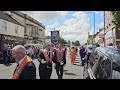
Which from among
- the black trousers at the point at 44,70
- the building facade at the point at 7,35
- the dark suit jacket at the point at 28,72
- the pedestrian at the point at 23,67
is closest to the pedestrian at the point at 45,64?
the black trousers at the point at 44,70

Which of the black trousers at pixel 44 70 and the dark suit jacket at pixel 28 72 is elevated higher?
the dark suit jacket at pixel 28 72

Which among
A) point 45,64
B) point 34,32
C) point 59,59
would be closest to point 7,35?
point 34,32

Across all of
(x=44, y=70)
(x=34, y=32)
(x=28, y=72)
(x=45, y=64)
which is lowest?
(x=44, y=70)

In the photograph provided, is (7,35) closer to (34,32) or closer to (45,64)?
(34,32)

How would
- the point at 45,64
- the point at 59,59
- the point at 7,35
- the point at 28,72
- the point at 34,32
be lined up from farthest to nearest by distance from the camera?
the point at 34,32 < the point at 7,35 < the point at 59,59 < the point at 45,64 < the point at 28,72

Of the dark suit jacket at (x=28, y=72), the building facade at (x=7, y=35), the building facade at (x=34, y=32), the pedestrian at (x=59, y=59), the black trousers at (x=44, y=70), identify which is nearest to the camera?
the dark suit jacket at (x=28, y=72)

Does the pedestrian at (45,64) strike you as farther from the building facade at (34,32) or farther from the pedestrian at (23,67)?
the pedestrian at (23,67)

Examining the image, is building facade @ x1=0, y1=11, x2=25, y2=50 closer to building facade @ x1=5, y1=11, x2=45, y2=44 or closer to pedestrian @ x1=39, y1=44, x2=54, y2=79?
building facade @ x1=5, y1=11, x2=45, y2=44

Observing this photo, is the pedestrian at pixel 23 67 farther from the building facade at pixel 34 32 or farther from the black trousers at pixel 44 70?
the black trousers at pixel 44 70

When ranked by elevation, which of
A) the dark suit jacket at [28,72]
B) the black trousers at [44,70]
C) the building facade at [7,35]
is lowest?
the black trousers at [44,70]

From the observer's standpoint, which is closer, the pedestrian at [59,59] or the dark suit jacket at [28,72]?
the dark suit jacket at [28,72]

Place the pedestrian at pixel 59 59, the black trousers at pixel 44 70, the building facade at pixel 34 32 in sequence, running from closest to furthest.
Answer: the black trousers at pixel 44 70, the building facade at pixel 34 32, the pedestrian at pixel 59 59
